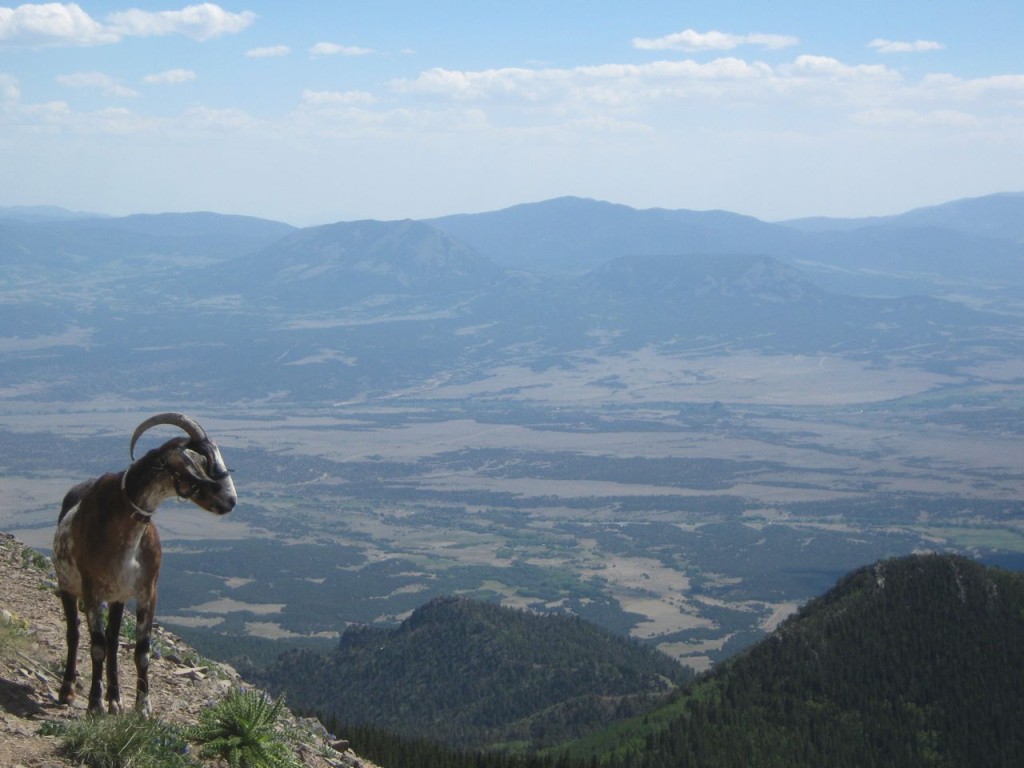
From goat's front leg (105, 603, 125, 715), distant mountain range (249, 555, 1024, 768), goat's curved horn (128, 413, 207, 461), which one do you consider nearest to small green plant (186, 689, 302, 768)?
goat's front leg (105, 603, 125, 715)

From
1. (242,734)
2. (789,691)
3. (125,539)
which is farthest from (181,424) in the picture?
(789,691)

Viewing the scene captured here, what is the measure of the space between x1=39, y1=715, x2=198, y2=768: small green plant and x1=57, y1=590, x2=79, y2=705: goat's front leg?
2.50 feet

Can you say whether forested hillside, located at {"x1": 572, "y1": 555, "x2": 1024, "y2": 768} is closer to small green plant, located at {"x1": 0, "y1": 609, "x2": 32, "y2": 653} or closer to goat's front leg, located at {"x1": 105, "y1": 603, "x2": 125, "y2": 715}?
small green plant, located at {"x1": 0, "y1": 609, "x2": 32, "y2": 653}

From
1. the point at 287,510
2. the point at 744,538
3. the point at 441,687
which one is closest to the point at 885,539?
the point at 744,538

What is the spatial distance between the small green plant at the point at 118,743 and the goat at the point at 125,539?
432mm

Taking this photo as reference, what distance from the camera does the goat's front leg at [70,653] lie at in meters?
10.6

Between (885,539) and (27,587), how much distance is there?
118164 mm

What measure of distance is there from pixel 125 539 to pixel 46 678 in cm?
196

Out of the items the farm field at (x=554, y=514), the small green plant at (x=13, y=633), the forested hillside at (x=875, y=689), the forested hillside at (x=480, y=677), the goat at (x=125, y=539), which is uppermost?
the goat at (x=125, y=539)

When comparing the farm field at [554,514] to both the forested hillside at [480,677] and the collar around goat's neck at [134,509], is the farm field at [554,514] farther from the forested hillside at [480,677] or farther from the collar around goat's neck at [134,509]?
the collar around goat's neck at [134,509]

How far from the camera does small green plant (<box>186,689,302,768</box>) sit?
10.1m

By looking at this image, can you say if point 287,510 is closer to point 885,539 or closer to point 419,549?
point 419,549

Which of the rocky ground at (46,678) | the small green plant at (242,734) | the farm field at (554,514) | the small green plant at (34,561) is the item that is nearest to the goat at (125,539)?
the rocky ground at (46,678)

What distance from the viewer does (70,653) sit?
10656 mm
